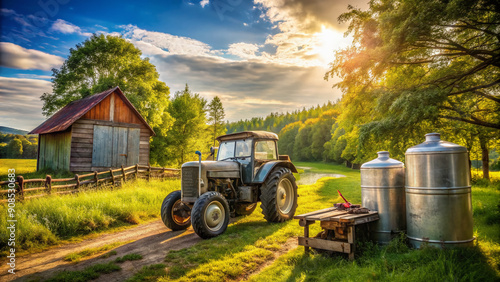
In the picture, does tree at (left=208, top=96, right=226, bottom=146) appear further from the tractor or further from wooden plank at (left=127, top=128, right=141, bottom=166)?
the tractor

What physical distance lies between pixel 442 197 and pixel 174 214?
5.75m

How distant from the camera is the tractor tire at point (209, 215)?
19.6ft

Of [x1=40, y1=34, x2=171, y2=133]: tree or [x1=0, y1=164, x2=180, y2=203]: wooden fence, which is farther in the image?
[x1=40, y1=34, x2=171, y2=133]: tree

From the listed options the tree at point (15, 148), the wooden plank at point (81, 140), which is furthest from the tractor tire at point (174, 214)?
the tree at point (15, 148)

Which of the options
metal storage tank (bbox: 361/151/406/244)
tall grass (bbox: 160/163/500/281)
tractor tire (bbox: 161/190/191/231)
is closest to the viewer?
tall grass (bbox: 160/163/500/281)

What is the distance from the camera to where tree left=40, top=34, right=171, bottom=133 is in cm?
2036

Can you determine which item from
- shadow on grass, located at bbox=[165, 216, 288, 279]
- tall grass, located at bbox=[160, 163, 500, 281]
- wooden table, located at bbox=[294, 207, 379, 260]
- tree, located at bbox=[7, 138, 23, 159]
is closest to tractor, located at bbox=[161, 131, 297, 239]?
shadow on grass, located at bbox=[165, 216, 288, 279]

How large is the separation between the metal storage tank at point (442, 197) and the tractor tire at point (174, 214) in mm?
5183

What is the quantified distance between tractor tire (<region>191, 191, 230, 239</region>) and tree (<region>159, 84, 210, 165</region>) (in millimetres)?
18580

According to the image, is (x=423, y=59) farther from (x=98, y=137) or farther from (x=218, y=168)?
(x=98, y=137)

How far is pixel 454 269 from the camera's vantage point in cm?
359

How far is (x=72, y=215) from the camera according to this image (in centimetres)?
724

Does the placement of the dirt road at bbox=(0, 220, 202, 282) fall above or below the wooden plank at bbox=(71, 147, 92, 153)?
below

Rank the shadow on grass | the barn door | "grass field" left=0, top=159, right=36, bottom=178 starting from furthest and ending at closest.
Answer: "grass field" left=0, top=159, right=36, bottom=178, the barn door, the shadow on grass
